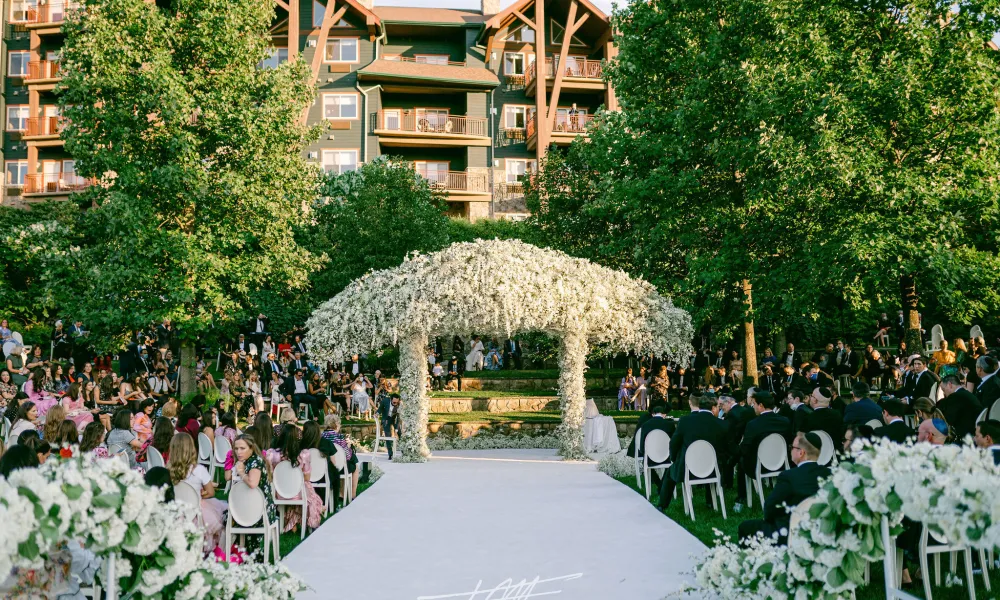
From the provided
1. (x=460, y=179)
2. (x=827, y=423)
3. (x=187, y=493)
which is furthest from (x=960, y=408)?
(x=460, y=179)

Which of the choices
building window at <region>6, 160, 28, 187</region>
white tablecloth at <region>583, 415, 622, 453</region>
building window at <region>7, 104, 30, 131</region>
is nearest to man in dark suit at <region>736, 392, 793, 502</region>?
white tablecloth at <region>583, 415, 622, 453</region>

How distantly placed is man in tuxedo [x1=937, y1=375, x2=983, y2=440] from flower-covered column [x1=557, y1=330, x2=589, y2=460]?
8.47 metres

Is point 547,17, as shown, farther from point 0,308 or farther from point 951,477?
point 951,477

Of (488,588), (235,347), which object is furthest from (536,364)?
(488,588)

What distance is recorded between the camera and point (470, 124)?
43.6 m

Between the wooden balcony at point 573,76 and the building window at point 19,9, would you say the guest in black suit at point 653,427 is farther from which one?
the building window at point 19,9

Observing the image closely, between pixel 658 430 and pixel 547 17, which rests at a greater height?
pixel 547 17

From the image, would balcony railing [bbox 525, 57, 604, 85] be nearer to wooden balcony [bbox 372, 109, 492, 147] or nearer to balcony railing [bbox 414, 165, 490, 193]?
wooden balcony [bbox 372, 109, 492, 147]

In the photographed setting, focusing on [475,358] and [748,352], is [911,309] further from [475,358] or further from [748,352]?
[475,358]

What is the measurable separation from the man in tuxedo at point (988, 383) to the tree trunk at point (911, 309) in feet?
30.2

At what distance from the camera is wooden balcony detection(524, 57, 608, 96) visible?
43438mm

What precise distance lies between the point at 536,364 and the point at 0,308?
21586mm

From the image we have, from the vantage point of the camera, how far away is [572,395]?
712 inches

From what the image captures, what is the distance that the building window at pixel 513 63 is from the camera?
45.5 metres
